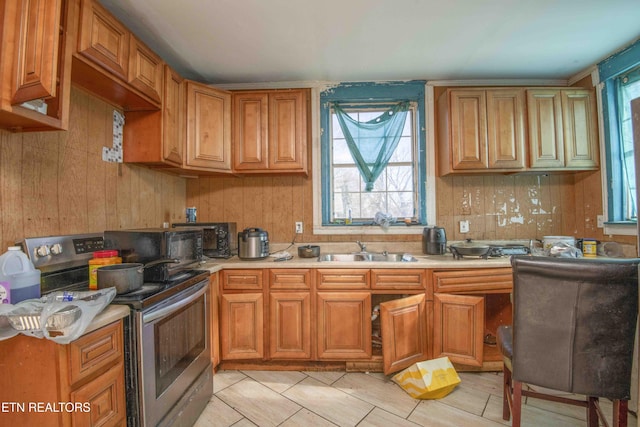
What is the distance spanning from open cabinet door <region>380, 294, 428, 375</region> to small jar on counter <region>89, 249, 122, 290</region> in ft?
5.27

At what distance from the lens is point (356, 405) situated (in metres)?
1.74

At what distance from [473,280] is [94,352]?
222 centimetres

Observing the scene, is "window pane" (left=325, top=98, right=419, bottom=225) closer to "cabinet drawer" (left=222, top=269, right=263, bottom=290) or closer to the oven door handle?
"cabinet drawer" (left=222, top=269, right=263, bottom=290)

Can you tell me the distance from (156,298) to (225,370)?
3.93ft

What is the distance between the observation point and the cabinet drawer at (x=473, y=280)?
6.73 ft

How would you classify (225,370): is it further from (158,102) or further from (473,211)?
(473,211)

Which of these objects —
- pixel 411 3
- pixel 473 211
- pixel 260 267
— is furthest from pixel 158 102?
pixel 473 211

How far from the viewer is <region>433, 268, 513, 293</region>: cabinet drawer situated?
2051 mm

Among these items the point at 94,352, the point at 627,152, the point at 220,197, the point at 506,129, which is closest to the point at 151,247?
the point at 94,352

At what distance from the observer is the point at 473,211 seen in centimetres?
265

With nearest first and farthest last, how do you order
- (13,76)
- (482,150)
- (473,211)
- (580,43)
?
(13,76) < (580,43) < (482,150) < (473,211)

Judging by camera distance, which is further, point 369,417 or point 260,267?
point 260,267

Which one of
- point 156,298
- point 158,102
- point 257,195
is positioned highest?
point 158,102

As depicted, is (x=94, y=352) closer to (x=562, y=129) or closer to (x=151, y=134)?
(x=151, y=134)
